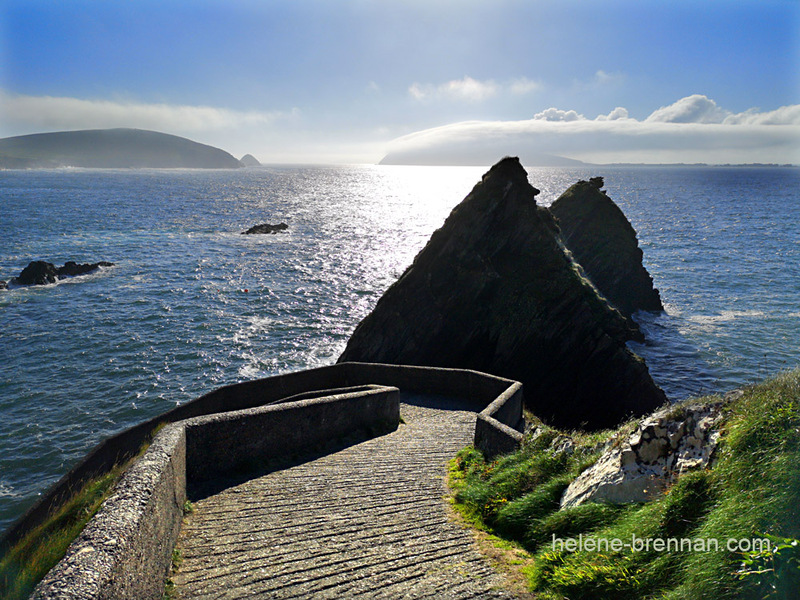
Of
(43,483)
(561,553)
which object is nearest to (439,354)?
(43,483)

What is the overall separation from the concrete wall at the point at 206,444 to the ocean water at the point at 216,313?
8.74 metres

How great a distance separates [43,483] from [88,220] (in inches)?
2960

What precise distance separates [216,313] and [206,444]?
103 ft

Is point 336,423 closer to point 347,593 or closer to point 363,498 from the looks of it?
point 363,498

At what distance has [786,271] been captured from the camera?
5281 centimetres

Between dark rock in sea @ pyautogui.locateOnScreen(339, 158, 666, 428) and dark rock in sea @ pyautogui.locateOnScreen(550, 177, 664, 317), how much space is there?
49.5 feet

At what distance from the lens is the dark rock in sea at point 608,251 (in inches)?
1599

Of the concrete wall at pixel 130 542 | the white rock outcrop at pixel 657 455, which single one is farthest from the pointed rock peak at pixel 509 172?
the concrete wall at pixel 130 542

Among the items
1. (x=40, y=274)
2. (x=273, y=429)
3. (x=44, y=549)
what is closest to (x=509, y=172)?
(x=273, y=429)

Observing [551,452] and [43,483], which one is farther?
[43,483]

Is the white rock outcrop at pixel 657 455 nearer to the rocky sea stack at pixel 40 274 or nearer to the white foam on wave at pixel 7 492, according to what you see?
the white foam on wave at pixel 7 492

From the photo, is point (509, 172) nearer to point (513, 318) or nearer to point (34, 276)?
point (513, 318)

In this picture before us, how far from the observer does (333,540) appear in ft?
20.3

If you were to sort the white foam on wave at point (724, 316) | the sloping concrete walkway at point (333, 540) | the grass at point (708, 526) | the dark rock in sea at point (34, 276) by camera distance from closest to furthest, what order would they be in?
the grass at point (708, 526) → the sloping concrete walkway at point (333, 540) → the white foam on wave at point (724, 316) → the dark rock in sea at point (34, 276)
